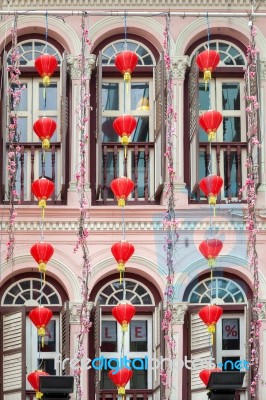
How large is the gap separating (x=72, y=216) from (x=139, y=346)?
143 cm

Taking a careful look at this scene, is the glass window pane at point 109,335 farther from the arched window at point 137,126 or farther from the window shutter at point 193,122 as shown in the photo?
the window shutter at point 193,122

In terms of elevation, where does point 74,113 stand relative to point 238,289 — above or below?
above

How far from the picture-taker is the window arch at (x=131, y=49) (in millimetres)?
21438

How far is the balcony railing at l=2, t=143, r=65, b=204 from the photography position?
21031 millimetres

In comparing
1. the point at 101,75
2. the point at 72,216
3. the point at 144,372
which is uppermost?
the point at 101,75

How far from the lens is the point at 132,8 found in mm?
21297

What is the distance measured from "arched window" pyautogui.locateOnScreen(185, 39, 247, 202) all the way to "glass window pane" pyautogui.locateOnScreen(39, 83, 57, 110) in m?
1.36

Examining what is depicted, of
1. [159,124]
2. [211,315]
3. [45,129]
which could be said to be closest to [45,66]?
[45,129]

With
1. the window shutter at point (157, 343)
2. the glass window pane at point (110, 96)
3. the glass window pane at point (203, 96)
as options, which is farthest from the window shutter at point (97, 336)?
the glass window pane at point (203, 96)

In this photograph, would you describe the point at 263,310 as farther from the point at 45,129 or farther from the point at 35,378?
the point at 45,129

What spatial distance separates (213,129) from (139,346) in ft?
7.42

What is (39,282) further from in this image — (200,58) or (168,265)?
(200,58)

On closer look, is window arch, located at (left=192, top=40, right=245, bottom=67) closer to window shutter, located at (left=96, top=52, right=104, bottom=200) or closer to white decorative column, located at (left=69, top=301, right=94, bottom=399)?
window shutter, located at (left=96, top=52, right=104, bottom=200)

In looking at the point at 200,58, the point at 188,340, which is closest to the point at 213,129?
the point at 200,58
